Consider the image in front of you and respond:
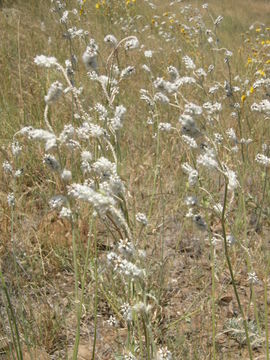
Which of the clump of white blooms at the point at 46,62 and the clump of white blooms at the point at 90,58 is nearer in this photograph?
the clump of white blooms at the point at 46,62

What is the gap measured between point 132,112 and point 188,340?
100 inches

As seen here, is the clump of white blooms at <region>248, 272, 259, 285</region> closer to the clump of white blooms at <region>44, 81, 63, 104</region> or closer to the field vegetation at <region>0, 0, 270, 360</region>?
the field vegetation at <region>0, 0, 270, 360</region>

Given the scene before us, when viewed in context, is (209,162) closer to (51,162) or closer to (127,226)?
(127,226)

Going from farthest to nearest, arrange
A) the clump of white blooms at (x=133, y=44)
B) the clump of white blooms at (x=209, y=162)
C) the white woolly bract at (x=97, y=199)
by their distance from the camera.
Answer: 1. the clump of white blooms at (x=133, y=44)
2. the clump of white blooms at (x=209, y=162)
3. the white woolly bract at (x=97, y=199)

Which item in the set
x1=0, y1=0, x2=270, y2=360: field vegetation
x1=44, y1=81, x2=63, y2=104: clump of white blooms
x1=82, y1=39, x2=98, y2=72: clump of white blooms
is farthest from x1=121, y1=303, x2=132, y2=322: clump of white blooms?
x1=82, y1=39, x2=98, y2=72: clump of white blooms

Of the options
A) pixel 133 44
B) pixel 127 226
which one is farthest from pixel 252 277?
pixel 133 44

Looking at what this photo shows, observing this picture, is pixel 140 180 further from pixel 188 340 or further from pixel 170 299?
pixel 188 340

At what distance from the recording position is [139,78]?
471 centimetres

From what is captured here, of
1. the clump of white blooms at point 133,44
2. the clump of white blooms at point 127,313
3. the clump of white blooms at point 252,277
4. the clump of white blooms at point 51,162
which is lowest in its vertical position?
the clump of white blooms at point 127,313

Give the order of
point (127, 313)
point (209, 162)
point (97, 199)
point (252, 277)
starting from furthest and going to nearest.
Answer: point (252, 277)
point (127, 313)
point (209, 162)
point (97, 199)

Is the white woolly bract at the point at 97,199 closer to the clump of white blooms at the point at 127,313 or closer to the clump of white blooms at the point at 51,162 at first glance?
the clump of white blooms at the point at 51,162

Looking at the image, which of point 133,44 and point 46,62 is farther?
point 133,44

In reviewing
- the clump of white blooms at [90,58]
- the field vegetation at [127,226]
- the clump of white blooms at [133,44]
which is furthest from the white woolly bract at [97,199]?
the clump of white blooms at [133,44]

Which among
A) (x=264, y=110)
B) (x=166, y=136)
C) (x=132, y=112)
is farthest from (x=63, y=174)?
(x=132, y=112)
